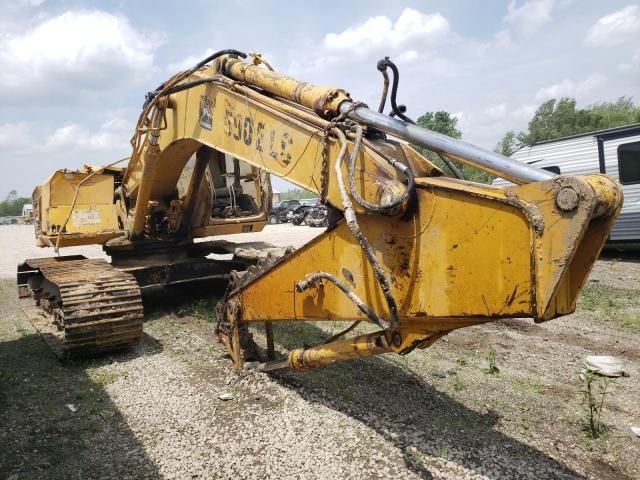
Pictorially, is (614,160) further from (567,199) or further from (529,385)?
(567,199)

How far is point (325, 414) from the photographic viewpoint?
3.62 meters

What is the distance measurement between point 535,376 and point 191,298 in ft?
16.2

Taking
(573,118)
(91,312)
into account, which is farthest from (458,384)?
(573,118)

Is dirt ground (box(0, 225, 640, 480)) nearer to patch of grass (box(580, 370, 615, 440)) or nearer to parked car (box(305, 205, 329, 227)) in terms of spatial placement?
patch of grass (box(580, 370, 615, 440))

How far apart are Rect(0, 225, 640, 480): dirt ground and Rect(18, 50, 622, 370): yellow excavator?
0.38 meters

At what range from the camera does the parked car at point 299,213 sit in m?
29.1

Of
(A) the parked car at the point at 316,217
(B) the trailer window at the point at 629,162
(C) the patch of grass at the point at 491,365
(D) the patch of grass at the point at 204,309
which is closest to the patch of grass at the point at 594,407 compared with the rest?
(C) the patch of grass at the point at 491,365

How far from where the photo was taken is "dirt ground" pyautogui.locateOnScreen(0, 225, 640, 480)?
302 cm

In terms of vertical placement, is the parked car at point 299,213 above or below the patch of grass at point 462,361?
above

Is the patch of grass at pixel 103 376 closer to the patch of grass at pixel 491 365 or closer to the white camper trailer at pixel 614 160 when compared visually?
→ the patch of grass at pixel 491 365

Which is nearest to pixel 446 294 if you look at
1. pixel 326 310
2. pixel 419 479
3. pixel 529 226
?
pixel 529 226

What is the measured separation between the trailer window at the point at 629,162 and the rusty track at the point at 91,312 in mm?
10274

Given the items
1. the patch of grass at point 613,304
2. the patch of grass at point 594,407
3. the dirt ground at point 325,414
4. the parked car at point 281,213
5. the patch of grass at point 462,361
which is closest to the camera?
the dirt ground at point 325,414

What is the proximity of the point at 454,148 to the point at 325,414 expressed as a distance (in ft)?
6.99
